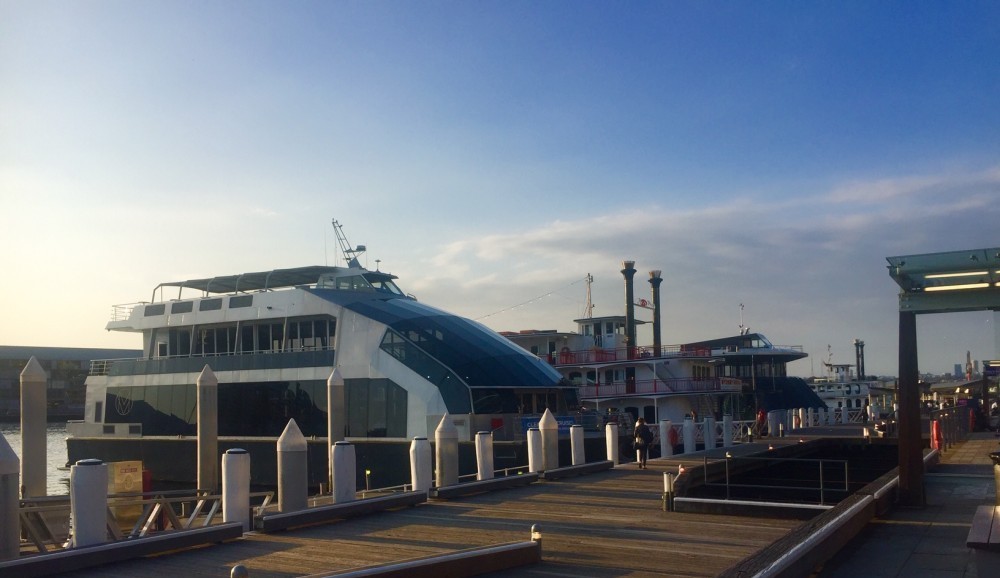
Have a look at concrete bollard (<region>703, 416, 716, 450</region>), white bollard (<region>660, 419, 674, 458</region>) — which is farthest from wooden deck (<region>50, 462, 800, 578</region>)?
concrete bollard (<region>703, 416, 716, 450</region>)

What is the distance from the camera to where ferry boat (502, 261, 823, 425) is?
41375mm

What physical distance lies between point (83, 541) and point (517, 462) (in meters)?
14.9

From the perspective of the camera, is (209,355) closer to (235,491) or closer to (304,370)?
(304,370)

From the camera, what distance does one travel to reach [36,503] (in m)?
13.2

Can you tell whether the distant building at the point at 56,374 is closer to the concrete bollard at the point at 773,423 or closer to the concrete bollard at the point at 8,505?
the concrete bollard at the point at 773,423

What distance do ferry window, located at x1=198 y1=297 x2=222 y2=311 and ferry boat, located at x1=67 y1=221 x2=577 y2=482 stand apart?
1.7 inches

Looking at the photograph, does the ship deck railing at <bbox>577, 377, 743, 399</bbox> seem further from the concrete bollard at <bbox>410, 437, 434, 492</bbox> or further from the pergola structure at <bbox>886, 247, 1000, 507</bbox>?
the pergola structure at <bbox>886, 247, 1000, 507</bbox>

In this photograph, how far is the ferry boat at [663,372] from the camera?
136 ft

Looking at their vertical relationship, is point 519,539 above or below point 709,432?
above

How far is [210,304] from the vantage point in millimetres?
30344

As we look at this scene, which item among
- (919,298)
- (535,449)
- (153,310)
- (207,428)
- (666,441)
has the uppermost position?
(153,310)

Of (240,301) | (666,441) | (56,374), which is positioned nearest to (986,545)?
(666,441)

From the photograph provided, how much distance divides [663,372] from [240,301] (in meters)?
21.8

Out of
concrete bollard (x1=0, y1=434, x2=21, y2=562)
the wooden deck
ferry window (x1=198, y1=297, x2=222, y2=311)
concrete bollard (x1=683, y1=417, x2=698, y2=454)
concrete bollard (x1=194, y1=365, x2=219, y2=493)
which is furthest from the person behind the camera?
ferry window (x1=198, y1=297, x2=222, y2=311)
